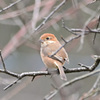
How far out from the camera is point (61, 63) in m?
4.27

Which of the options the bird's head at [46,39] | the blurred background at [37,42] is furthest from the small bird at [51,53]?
the blurred background at [37,42]

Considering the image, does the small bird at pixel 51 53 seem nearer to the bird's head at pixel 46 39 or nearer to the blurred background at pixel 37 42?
the bird's head at pixel 46 39

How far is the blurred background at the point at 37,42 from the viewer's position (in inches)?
168

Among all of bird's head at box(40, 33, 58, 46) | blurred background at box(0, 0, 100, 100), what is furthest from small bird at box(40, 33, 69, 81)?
blurred background at box(0, 0, 100, 100)

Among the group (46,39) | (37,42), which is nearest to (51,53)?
(37,42)

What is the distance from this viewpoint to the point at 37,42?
4.66 meters

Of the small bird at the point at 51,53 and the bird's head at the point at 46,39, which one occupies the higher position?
the bird's head at the point at 46,39

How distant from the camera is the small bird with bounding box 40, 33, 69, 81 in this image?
4.28 metres

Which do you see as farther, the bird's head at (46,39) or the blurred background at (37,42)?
the bird's head at (46,39)

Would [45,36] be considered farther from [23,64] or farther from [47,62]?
[23,64]

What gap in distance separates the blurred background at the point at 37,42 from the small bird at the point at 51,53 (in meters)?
0.14

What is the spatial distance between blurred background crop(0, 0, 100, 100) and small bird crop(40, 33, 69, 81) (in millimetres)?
137

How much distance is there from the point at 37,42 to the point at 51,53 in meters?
0.32

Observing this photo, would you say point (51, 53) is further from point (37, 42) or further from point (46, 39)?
point (46, 39)
